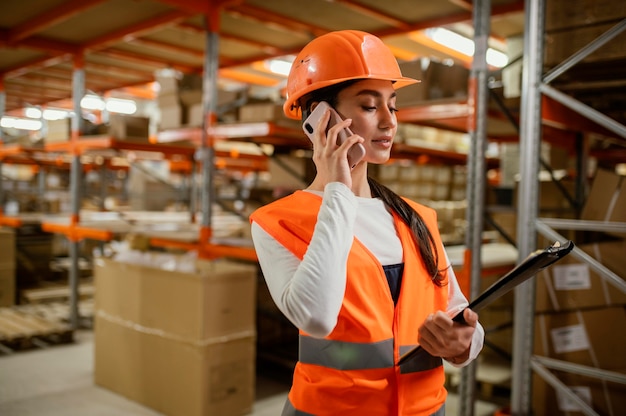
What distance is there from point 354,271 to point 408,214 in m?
0.31

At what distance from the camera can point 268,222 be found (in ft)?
4.77

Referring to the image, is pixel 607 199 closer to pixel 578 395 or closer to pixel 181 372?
pixel 578 395

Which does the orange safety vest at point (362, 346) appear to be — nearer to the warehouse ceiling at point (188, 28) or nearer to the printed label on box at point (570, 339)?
the printed label on box at point (570, 339)

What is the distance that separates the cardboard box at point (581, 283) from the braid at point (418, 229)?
238 centimetres

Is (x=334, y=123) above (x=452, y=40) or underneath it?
underneath

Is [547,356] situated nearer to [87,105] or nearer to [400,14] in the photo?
[400,14]

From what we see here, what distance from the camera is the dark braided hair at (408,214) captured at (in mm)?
1512

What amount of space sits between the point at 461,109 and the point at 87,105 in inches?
738

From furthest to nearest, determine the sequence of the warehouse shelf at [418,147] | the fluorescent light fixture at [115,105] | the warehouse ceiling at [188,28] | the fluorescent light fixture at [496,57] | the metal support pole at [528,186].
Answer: the fluorescent light fixture at [115,105] < the fluorescent light fixture at [496,57] < the warehouse ceiling at [188,28] < the warehouse shelf at [418,147] < the metal support pole at [528,186]

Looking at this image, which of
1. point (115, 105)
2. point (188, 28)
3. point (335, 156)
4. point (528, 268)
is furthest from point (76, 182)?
Result: point (115, 105)

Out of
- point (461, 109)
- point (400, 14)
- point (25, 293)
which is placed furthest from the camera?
point (25, 293)

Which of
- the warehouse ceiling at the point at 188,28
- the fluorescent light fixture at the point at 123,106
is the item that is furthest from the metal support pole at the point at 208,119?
the fluorescent light fixture at the point at 123,106

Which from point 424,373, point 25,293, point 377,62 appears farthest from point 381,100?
point 25,293

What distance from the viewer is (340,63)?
1474 mm
